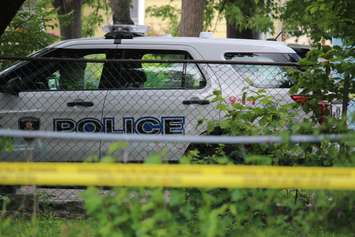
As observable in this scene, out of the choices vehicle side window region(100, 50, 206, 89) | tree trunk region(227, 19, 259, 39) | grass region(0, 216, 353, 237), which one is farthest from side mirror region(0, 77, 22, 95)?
tree trunk region(227, 19, 259, 39)

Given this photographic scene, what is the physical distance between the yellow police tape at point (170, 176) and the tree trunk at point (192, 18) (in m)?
11.1

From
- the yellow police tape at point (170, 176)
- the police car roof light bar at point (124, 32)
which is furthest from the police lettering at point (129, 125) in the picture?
the yellow police tape at point (170, 176)

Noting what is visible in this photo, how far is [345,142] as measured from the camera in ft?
12.3

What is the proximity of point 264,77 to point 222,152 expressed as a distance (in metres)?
2.30

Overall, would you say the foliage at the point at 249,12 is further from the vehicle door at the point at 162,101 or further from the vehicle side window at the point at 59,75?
the vehicle side window at the point at 59,75

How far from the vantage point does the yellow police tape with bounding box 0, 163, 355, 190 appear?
3.03 metres

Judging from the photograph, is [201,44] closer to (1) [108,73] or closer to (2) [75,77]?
(1) [108,73]

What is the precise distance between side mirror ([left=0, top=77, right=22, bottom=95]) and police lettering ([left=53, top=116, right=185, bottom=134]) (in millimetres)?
573

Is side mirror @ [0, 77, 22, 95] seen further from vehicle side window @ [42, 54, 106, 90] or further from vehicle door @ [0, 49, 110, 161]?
vehicle side window @ [42, 54, 106, 90]

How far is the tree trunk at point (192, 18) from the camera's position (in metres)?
14.0

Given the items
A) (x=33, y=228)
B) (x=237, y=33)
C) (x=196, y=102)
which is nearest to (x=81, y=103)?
(x=196, y=102)

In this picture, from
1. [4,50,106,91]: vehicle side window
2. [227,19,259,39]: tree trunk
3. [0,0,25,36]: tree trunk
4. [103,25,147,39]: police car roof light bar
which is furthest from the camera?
[227,19,259,39]: tree trunk

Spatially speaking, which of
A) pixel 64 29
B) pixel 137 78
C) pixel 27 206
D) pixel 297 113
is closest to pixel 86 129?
pixel 137 78

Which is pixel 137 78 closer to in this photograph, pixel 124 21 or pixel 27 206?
pixel 27 206
